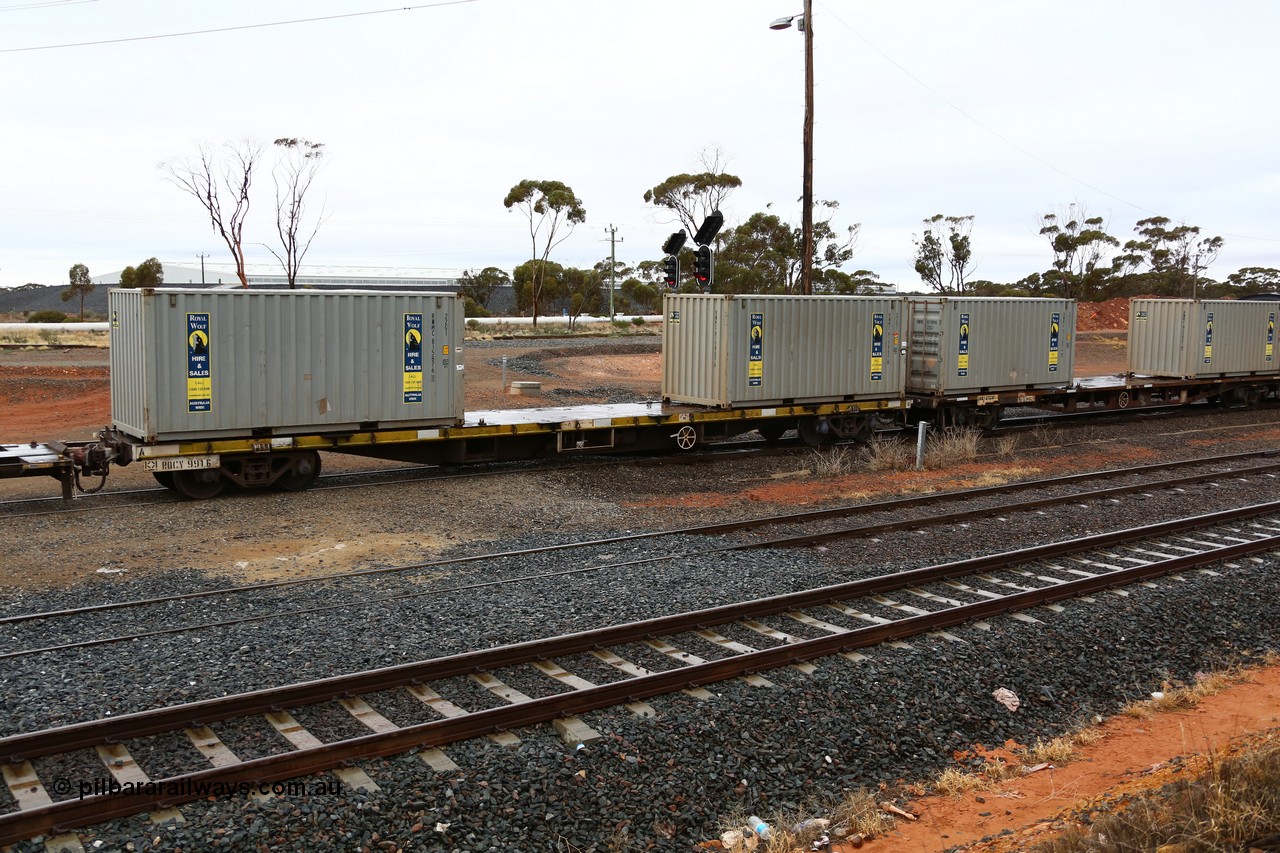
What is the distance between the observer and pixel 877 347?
19609mm

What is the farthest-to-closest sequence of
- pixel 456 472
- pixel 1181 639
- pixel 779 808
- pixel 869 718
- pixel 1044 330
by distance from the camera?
pixel 1044 330 → pixel 456 472 → pixel 1181 639 → pixel 869 718 → pixel 779 808

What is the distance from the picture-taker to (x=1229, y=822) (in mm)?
4746

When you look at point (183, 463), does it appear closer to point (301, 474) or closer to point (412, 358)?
point (301, 474)

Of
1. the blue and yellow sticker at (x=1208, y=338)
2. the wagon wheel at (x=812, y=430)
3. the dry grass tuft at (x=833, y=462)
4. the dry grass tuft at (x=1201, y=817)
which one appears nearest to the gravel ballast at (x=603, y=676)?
the dry grass tuft at (x=1201, y=817)

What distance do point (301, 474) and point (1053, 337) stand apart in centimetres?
1590

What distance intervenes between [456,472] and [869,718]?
34.2ft

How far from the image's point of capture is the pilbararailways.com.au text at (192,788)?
5.41 meters

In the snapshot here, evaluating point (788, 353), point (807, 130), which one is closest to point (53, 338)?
point (807, 130)

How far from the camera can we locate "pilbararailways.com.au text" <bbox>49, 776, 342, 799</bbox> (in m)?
5.41

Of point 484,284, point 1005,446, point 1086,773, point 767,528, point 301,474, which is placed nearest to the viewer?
point 1086,773

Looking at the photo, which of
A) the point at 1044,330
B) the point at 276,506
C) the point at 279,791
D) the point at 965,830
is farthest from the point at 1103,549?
the point at 1044,330

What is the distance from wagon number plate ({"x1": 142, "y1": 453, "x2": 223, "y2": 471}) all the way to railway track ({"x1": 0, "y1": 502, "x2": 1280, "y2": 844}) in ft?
24.5

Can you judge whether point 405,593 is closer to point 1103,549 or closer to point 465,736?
point 465,736

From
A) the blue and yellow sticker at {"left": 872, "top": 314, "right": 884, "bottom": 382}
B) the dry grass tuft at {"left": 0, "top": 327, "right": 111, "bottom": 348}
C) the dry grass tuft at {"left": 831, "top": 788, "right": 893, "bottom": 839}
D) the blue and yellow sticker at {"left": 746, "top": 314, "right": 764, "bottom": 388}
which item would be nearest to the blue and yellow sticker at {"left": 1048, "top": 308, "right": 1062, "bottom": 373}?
the blue and yellow sticker at {"left": 872, "top": 314, "right": 884, "bottom": 382}
